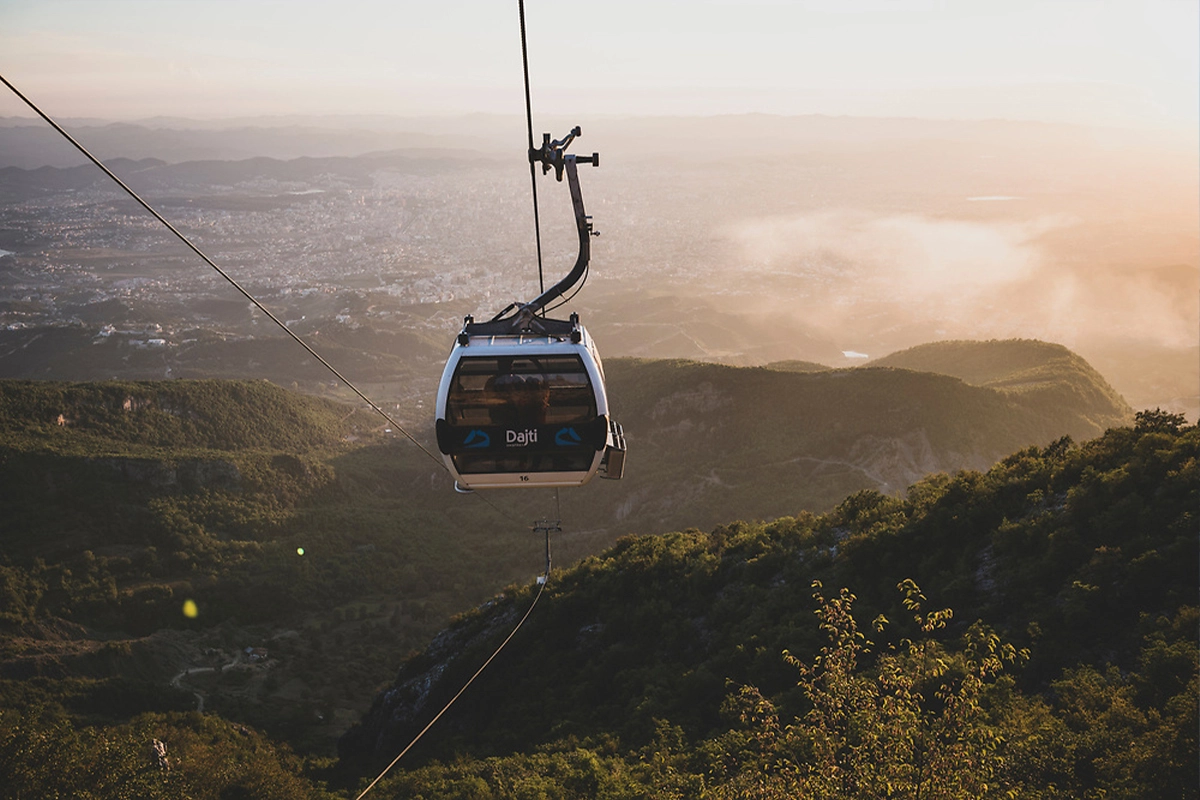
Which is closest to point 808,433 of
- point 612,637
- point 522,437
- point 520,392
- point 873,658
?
point 612,637

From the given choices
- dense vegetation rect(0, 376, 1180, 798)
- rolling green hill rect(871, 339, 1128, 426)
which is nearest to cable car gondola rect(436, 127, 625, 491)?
dense vegetation rect(0, 376, 1180, 798)

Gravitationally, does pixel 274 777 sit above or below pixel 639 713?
below

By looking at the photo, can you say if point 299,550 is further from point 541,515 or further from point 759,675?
point 759,675

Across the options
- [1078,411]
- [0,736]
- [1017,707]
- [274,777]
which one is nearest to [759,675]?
[1017,707]

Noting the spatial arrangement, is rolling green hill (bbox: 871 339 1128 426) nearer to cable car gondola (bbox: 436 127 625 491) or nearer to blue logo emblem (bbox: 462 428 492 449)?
cable car gondola (bbox: 436 127 625 491)

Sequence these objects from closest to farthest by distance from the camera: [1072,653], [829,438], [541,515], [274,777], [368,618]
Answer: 1. [1072,653]
2. [274,777]
3. [368,618]
4. [829,438]
5. [541,515]

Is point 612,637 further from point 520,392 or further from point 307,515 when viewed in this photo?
point 307,515

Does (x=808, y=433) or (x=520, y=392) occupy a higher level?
(x=520, y=392)
